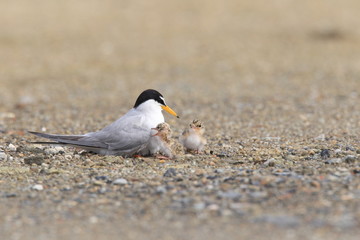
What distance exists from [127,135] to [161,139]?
1.01ft

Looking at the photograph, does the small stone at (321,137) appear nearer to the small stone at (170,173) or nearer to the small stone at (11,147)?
the small stone at (170,173)

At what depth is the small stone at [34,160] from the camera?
5641mm

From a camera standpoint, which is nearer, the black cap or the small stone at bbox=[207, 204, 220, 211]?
the small stone at bbox=[207, 204, 220, 211]

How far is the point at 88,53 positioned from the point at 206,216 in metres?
12.3

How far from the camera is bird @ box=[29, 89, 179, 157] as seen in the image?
5773mm

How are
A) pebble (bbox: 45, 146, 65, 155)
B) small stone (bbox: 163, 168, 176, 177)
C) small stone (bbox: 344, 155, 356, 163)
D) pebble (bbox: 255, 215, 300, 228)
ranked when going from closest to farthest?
pebble (bbox: 255, 215, 300, 228) < small stone (bbox: 163, 168, 176, 177) < small stone (bbox: 344, 155, 356, 163) < pebble (bbox: 45, 146, 65, 155)

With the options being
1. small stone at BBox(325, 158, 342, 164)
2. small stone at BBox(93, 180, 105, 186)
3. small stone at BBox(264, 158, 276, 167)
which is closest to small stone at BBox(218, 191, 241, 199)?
small stone at BBox(93, 180, 105, 186)

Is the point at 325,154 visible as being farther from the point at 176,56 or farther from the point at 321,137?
the point at 176,56

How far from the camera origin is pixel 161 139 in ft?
18.8

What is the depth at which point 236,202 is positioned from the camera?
13.6 feet

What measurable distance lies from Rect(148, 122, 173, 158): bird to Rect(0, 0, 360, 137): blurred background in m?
2.60

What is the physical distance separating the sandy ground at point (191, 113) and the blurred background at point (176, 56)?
51mm

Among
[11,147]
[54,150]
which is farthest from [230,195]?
[11,147]

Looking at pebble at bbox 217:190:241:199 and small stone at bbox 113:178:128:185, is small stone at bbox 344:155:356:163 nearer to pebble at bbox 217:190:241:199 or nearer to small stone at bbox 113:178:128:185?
pebble at bbox 217:190:241:199
